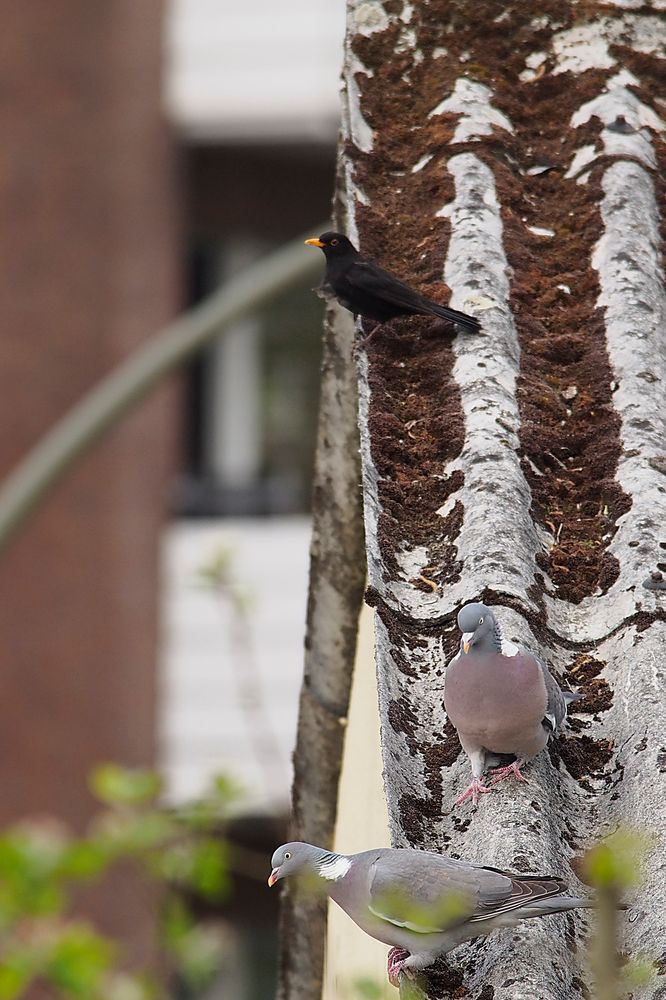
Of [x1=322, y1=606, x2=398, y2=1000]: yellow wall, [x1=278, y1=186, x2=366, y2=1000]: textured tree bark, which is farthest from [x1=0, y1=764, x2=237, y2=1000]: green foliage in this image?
[x1=322, y1=606, x2=398, y2=1000]: yellow wall

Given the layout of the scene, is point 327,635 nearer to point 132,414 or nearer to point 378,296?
point 378,296

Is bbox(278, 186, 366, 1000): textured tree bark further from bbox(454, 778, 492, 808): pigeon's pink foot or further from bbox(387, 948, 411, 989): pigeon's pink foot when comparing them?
bbox(387, 948, 411, 989): pigeon's pink foot

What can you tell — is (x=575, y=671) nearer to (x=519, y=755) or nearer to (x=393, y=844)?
(x=519, y=755)

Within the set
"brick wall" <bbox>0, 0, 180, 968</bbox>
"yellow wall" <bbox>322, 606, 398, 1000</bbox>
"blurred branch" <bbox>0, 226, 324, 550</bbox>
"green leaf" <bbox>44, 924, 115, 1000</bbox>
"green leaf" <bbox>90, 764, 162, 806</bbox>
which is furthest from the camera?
"brick wall" <bbox>0, 0, 180, 968</bbox>

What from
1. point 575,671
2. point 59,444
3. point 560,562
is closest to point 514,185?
point 560,562

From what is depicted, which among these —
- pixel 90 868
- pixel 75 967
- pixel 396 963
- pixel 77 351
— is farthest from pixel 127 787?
pixel 77 351

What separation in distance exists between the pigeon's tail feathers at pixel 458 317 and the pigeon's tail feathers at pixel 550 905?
1320 millimetres

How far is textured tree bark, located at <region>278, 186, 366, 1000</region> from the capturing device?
3.05 metres

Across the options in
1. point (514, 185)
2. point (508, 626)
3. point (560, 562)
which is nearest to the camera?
point (508, 626)

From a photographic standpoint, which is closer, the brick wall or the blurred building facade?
the brick wall

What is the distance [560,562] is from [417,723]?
1.34 feet

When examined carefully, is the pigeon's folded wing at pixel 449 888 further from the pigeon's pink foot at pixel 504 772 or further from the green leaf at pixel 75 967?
the green leaf at pixel 75 967

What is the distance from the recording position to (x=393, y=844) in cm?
209

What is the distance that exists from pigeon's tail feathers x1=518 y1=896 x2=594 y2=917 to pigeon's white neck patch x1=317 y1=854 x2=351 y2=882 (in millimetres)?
327
